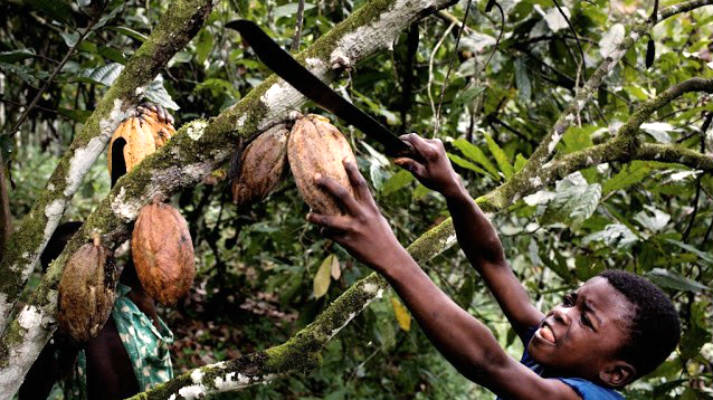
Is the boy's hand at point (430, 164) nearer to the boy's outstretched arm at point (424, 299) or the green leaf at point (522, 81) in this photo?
the boy's outstretched arm at point (424, 299)

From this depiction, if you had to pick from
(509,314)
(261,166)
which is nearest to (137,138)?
(261,166)

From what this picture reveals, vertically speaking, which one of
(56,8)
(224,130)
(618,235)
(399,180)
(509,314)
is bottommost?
(509,314)

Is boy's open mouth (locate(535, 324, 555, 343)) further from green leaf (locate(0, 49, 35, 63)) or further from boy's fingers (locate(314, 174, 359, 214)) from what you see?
green leaf (locate(0, 49, 35, 63))

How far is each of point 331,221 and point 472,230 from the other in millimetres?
632

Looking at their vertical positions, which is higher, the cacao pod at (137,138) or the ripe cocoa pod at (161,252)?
the cacao pod at (137,138)

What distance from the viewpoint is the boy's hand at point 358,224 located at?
28.7 inches

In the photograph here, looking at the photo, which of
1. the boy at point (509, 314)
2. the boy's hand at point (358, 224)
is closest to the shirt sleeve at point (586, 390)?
A: the boy at point (509, 314)

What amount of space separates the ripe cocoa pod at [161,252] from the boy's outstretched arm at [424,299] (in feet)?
0.78

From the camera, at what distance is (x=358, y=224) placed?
75 centimetres

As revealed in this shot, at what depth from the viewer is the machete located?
24.2 inches

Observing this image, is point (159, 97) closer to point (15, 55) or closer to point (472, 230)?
point (15, 55)

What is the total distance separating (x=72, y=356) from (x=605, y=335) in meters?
1.12

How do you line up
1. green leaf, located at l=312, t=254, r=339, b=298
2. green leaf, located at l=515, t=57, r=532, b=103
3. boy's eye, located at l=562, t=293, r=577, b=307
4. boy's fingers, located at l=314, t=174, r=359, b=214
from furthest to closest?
1. green leaf, located at l=515, t=57, r=532, b=103
2. green leaf, located at l=312, t=254, r=339, b=298
3. boy's eye, located at l=562, t=293, r=577, b=307
4. boy's fingers, located at l=314, t=174, r=359, b=214

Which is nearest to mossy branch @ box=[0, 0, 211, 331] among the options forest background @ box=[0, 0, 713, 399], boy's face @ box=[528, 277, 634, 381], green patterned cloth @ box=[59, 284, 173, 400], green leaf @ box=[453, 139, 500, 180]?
forest background @ box=[0, 0, 713, 399]
